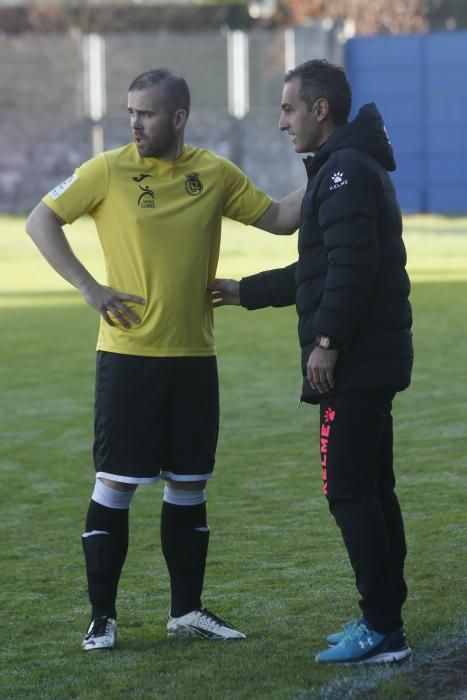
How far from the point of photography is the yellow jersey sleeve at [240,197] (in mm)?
5352

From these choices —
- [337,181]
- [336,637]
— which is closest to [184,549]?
[336,637]

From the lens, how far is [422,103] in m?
30.1

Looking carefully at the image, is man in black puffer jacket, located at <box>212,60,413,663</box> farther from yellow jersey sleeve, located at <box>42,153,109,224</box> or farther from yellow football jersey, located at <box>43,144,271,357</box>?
yellow jersey sleeve, located at <box>42,153,109,224</box>

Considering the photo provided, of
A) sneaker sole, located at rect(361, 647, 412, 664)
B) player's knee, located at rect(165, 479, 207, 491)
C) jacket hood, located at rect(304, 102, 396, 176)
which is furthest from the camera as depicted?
player's knee, located at rect(165, 479, 207, 491)

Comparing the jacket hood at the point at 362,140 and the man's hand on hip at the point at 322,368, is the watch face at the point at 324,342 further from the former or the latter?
the jacket hood at the point at 362,140

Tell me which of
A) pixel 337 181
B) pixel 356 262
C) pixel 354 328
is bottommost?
pixel 354 328

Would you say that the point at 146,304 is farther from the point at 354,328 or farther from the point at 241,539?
the point at 241,539

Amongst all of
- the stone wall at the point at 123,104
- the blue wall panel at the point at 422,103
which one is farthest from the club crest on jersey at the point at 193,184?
the blue wall panel at the point at 422,103

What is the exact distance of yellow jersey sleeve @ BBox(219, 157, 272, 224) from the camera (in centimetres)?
535

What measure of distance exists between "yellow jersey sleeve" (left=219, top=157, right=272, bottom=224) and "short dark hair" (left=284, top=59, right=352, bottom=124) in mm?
644

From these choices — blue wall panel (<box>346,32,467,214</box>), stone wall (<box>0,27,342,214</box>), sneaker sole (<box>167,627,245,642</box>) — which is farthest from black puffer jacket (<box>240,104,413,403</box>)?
blue wall panel (<box>346,32,467,214</box>)

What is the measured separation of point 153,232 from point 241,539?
2.18m

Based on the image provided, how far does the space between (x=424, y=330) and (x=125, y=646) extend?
878 centimetres

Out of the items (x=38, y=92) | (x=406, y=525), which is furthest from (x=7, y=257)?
(x=406, y=525)
